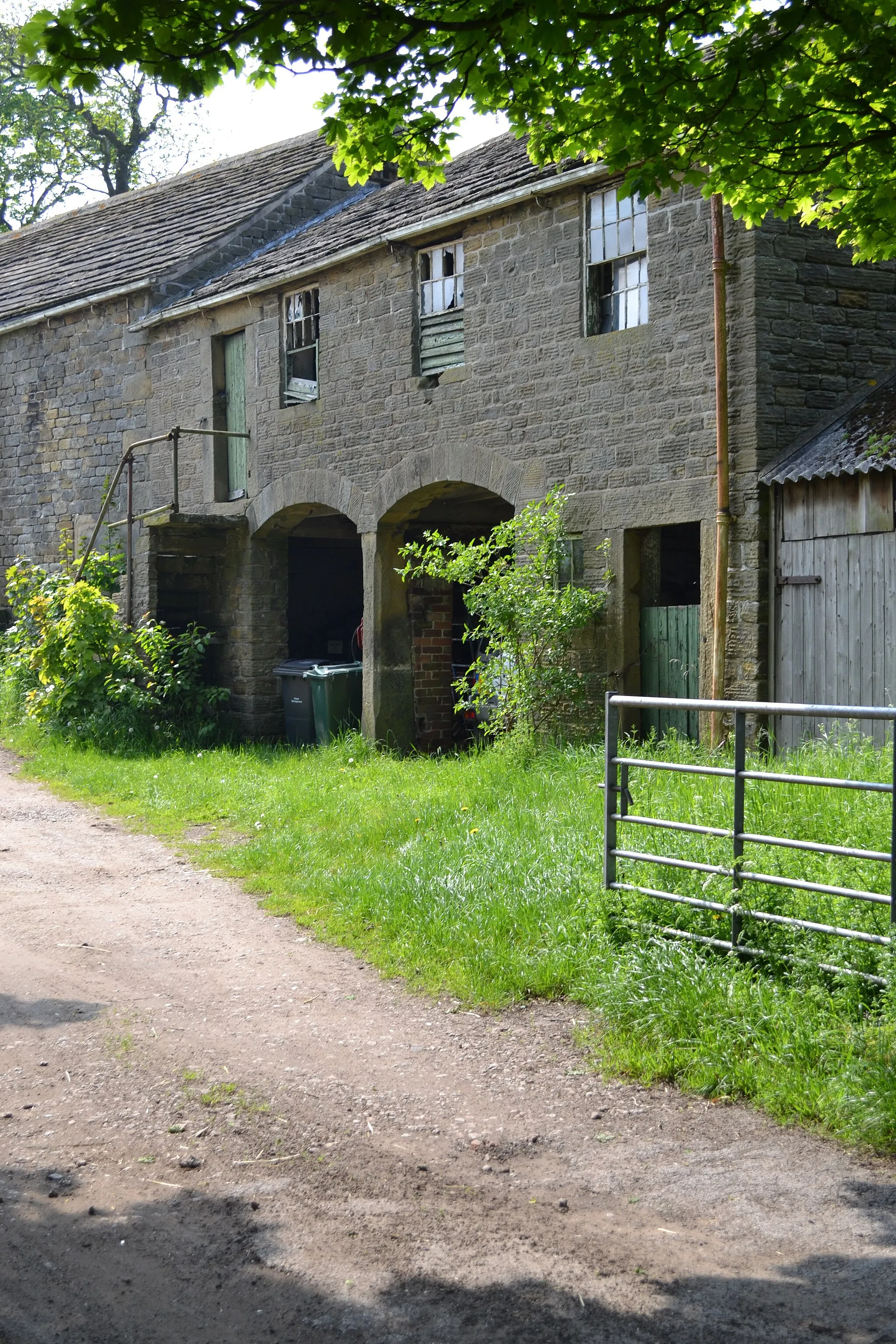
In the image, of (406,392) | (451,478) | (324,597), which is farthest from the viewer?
(324,597)

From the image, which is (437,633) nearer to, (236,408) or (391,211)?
(236,408)

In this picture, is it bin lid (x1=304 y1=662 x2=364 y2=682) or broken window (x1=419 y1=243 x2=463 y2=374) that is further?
bin lid (x1=304 y1=662 x2=364 y2=682)

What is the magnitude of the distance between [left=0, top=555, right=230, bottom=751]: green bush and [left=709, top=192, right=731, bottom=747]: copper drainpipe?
7063 millimetres

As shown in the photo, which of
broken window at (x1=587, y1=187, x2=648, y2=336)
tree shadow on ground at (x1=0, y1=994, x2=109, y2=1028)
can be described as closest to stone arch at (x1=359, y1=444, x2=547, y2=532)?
broken window at (x1=587, y1=187, x2=648, y2=336)

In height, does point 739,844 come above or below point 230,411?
below

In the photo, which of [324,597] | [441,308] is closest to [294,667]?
[324,597]

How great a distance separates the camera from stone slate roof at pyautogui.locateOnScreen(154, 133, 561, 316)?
12367 millimetres

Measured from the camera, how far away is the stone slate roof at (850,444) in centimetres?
900

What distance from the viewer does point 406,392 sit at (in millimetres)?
13344

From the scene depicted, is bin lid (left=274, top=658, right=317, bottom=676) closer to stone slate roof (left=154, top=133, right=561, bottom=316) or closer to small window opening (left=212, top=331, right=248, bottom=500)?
small window opening (left=212, top=331, right=248, bottom=500)

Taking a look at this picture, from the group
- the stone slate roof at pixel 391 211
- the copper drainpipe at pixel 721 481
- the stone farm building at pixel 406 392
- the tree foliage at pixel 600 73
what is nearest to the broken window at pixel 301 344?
the stone farm building at pixel 406 392

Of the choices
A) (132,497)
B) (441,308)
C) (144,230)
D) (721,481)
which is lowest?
(721,481)

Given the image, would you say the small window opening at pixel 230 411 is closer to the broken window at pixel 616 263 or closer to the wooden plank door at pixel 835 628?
the broken window at pixel 616 263

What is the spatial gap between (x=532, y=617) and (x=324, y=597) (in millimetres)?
8161
